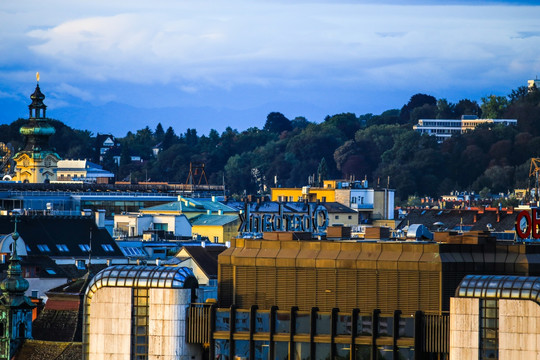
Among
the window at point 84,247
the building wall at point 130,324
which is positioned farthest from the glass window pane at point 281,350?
the window at point 84,247

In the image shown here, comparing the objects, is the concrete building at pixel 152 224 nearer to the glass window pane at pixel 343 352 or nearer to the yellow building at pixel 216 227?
the yellow building at pixel 216 227

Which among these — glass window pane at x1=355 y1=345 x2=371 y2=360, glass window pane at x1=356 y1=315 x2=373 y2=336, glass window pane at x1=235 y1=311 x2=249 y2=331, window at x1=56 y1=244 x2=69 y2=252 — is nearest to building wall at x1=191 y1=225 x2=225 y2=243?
window at x1=56 y1=244 x2=69 y2=252

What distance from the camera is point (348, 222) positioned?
187125 mm

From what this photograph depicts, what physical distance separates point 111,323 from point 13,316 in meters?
14.3

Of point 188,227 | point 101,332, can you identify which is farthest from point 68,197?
point 101,332

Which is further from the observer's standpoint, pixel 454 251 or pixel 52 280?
pixel 52 280

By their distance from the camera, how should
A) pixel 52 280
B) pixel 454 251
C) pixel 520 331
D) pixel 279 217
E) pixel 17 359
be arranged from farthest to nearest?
pixel 52 280, pixel 279 217, pixel 17 359, pixel 454 251, pixel 520 331

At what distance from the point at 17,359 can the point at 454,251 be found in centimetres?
1956

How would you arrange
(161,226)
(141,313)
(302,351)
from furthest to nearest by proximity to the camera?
(161,226) → (141,313) → (302,351)

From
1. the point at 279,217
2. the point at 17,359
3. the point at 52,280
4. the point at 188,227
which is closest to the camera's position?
the point at 17,359

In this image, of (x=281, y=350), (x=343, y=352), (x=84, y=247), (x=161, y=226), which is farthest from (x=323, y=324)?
(x=161, y=226)

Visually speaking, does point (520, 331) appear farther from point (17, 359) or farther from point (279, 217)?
point (279, 217)

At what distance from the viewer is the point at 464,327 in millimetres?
59656

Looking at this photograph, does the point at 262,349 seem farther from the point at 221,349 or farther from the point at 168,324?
the point at 168,324
